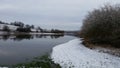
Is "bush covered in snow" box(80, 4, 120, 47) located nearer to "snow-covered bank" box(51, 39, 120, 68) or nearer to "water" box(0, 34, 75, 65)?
"water" box(0, 34, 75, 65)

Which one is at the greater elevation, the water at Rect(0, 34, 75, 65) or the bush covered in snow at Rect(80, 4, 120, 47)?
the bush covered in snow at Rect(80, 4, 120, 47)

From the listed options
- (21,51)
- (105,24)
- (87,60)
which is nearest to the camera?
(87,60)

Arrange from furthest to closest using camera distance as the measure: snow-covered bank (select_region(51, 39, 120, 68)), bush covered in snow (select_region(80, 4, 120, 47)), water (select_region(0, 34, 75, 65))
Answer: bush covered in snow (select_region(80, 4, 120, 47)) < water (select_region(0, 34, 75, 65)) < snow-covered bank (select_region(51, 39, 120, 68))

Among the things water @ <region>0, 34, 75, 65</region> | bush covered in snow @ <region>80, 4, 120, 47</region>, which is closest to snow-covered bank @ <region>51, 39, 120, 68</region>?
water @ <region>0, 34, 75, 65</region>

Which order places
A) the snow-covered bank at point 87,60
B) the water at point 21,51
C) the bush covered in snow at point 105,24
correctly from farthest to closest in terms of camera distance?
the bush covered in snow at point 105,24
the water at point 21,51
the snow-covered bank at point 87,60

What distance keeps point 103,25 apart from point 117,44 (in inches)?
407

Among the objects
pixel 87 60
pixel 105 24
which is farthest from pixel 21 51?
pixel 105 24

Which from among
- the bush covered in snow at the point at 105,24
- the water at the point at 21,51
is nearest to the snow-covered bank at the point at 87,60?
the water at the point at 21,51

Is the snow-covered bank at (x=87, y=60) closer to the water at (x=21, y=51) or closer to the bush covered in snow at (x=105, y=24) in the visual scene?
the water at (x=21, y=51)

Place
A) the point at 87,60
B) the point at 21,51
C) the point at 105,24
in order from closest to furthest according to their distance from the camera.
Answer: the point at 87,60 → the point at 21,51 → the point at 105,24

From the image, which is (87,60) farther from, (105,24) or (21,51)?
(105,24)

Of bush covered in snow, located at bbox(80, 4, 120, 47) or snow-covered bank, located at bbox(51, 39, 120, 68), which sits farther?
bush covered in snow, located at bbox(80, 4, 120, 47)

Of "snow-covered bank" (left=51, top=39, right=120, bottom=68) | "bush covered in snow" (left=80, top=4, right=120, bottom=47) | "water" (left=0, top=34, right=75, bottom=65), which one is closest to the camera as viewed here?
"snow-covered bank" (left=51, top=39, right=120, bottom=68)

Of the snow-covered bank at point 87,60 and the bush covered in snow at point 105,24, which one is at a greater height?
the bush covered in snow at point 105,24
